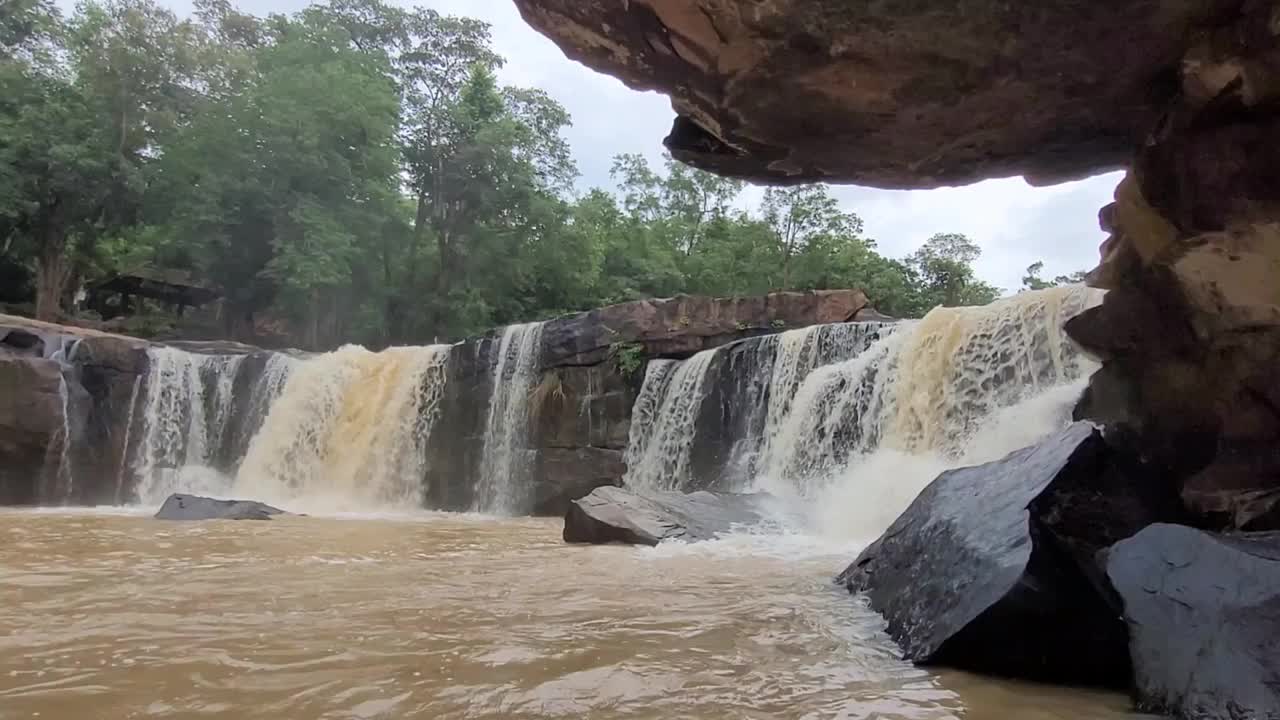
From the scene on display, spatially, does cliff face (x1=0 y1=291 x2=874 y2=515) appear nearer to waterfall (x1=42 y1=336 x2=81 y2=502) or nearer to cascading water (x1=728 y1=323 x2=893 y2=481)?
waterfall (x1=42 y1=336 x2=81 y2=502)

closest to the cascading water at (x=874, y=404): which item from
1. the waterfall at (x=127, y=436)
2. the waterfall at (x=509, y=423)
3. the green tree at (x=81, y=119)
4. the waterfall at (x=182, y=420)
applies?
the waterfall at (x=509, y=423)

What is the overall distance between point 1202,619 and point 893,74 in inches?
81.7

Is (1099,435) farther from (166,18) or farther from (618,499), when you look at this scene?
(166,18)

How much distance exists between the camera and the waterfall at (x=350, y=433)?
15.1 m

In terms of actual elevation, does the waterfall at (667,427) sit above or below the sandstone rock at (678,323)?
below

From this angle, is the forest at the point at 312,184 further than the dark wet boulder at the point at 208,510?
Yes

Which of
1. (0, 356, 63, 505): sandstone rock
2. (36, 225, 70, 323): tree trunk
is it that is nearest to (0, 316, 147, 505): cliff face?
(0, 356, 63, 505): sandstone rock

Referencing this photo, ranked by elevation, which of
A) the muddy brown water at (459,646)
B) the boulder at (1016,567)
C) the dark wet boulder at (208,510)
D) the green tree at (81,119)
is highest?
the green tree at (81,119)

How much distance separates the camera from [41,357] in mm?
14562

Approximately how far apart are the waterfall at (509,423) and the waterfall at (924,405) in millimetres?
5319

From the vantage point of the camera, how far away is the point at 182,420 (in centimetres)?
1597

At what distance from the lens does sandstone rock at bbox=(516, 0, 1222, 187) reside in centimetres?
284

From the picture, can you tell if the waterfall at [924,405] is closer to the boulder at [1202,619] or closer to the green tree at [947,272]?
the boulder at [1202,619]

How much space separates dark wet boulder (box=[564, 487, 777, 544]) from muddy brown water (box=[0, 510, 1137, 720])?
1801mm
